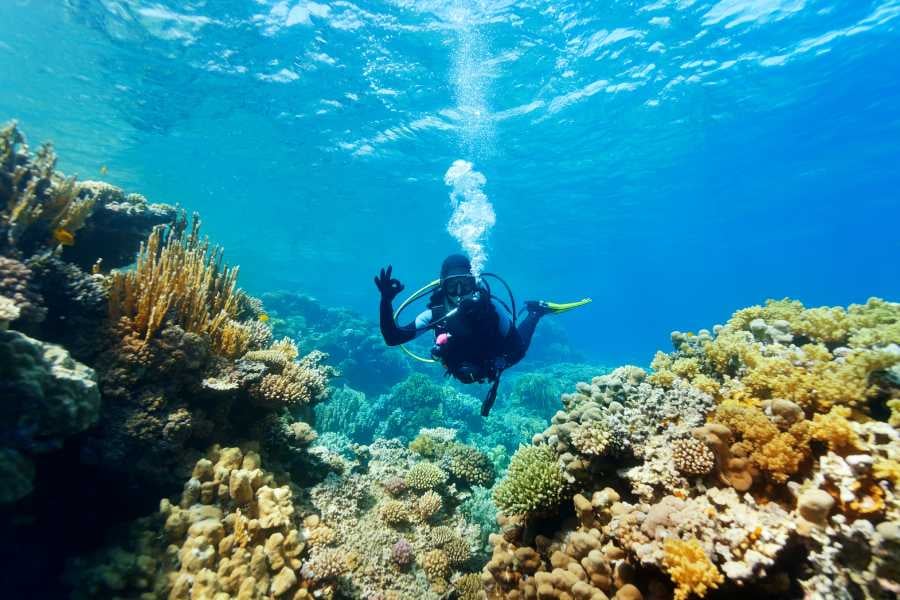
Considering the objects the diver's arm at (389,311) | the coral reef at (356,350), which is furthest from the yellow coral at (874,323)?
the coral reef at (356,350)

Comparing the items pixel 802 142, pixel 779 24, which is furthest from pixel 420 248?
pixel 779 24

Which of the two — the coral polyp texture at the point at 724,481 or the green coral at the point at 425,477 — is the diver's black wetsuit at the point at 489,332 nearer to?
the green coral at the point at 425,477

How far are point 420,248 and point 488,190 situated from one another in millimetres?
27720

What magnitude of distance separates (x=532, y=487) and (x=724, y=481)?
1447 millimetres

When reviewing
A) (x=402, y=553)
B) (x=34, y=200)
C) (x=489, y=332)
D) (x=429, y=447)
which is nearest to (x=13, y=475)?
(x=402, y=553)

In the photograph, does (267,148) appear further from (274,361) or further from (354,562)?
(354,562)

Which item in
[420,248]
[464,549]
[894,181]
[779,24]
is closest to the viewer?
[464,549]

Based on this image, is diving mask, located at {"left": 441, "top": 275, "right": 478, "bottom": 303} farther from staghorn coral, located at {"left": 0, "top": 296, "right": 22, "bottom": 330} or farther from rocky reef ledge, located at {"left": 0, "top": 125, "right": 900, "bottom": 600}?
staghorn coral, located at {"left": 0, "top": 296, "right": 22, "bottom": 330}

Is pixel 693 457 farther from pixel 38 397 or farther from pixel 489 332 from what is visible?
pixel 38 397

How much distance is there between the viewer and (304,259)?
77.8 meters

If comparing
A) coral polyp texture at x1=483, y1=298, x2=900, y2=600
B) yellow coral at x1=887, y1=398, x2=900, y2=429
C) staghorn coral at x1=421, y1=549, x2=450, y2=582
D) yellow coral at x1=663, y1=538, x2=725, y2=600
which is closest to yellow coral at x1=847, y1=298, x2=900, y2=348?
coral polyp texture at x1=483, y1=298, x2=900, y2=600

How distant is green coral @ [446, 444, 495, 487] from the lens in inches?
225

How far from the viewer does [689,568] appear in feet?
7.06

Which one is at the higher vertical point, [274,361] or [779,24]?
[779,24]
